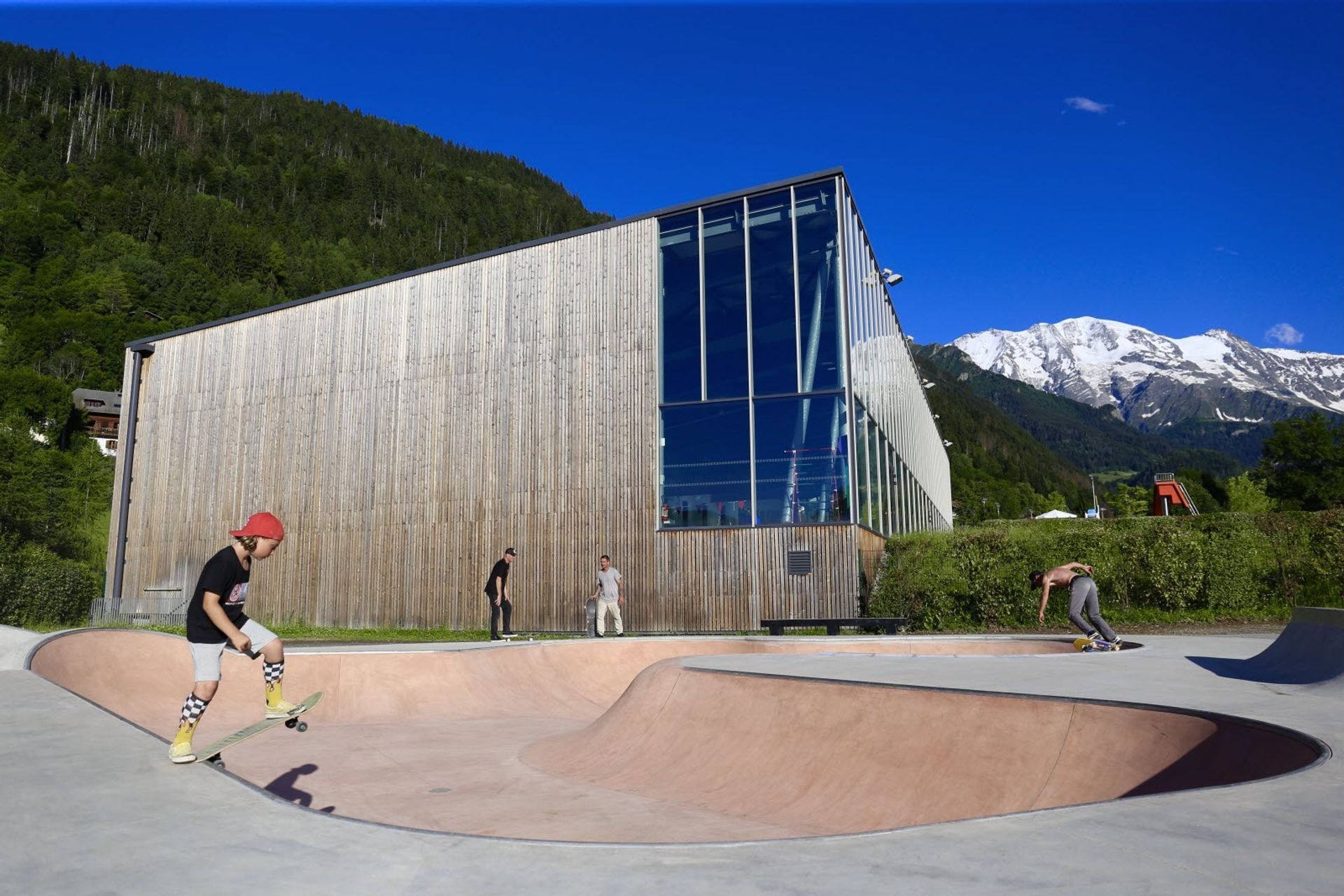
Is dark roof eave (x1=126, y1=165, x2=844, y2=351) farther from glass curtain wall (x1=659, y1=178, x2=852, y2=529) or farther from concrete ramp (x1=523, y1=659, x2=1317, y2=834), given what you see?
concrete ramp (x1=523, y1=659, x2=1317, y2=834)

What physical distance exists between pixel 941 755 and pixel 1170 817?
244 centimetres

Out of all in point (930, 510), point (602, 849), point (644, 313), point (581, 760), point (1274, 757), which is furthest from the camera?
point (930, 510)

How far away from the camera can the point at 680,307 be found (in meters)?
20.6

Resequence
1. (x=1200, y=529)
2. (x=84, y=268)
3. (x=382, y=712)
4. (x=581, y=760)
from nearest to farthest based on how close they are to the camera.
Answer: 1. (x=581, y=760)
2. (x=382, y=712)
3. (x=1200, y=529)
4. (x=84, y=268)

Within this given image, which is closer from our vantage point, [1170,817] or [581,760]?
[1170,817]

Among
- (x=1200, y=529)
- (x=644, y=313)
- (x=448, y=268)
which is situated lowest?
(x=1200, y=529)

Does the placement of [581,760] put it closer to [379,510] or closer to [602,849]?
[602,849]

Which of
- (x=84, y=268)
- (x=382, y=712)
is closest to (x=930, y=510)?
(x=382, y=712)

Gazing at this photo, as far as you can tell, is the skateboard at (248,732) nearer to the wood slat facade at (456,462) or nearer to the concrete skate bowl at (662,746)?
the concrete skate bowl at (662,746)

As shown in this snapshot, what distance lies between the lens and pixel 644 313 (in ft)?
68.5

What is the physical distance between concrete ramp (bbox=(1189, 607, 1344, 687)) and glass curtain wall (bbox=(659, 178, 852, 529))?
10793 mm

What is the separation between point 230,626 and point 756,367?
15.7m

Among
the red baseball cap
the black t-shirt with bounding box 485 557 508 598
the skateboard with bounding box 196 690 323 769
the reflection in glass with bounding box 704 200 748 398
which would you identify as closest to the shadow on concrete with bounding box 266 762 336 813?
the skateboard with bounding box 196 690 323 769

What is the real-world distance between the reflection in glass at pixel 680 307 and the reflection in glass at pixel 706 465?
65 cm
